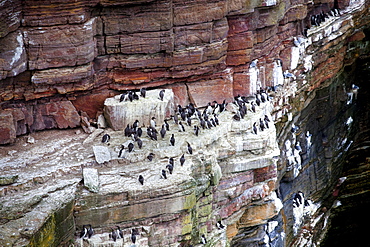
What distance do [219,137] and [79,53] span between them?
5.67 metres

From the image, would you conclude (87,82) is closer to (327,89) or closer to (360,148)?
(327,89)

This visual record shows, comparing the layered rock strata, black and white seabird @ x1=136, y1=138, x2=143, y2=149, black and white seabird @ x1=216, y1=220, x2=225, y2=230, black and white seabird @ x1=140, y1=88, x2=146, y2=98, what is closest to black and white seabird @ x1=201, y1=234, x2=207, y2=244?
the layered rock strata

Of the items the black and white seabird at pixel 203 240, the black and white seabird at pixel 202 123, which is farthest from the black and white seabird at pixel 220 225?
the black and white seabird at pixel 202 123

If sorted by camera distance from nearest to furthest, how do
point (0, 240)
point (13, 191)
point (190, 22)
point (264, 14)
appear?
point (0, 240), point (13, 191), point (190, 22), point (264, 14)

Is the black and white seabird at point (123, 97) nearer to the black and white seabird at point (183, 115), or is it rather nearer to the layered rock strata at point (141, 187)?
the layered rock strata at point (141, 187)

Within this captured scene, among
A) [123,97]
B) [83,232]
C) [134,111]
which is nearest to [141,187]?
A: [83,232]

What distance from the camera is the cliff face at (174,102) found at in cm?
1938

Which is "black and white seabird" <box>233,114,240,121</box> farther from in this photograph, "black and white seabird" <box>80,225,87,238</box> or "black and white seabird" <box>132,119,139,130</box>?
"black and white seabird" <box>80,225,87,238</box>

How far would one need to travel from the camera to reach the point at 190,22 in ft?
78.8

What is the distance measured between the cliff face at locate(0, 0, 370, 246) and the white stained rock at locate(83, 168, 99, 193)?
65 millimetres

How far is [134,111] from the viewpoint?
74.5ft

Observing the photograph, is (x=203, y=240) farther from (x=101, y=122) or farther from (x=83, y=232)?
(x=101, y=122)

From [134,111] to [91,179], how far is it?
13.5ft

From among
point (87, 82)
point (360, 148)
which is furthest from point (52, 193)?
point (360, 148)
